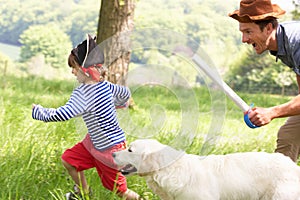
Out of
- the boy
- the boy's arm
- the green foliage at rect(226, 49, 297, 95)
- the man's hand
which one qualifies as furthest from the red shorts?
the green foliage at rect(226, 49, 297, 95)

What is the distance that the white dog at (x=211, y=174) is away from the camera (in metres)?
3.28

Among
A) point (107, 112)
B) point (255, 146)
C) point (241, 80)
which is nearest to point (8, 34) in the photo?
point (241, 80)

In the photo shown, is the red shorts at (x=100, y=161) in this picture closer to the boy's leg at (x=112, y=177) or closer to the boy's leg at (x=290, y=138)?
the boy's leg at (x=112, y=177)

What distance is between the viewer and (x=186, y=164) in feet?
10.9

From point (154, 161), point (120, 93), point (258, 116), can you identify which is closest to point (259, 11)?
point (258, 116)

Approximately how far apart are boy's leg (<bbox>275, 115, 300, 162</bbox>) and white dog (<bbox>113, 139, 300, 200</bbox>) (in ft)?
3.08

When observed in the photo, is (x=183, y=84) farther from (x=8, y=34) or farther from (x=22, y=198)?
(x=8, y=34)

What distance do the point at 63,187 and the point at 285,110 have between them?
179 cm

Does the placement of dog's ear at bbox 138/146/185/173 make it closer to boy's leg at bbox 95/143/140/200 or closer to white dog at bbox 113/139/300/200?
white dog at bbox 113/139/300/200

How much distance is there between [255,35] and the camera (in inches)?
142

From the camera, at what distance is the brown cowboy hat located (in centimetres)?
355

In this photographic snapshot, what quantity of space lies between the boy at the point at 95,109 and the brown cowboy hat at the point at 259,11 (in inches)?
36.1

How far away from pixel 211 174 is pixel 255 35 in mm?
963

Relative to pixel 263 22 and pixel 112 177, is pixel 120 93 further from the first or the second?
pixel 263 22
